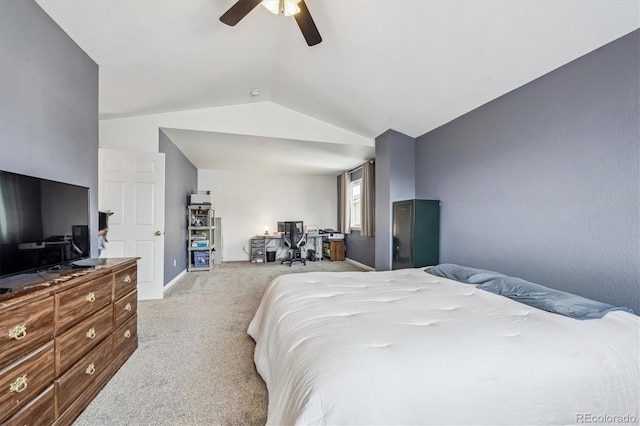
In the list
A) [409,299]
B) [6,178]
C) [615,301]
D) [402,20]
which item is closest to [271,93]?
[402,20]

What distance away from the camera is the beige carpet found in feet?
4.68

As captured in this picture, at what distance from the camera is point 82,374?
1462 millimetres

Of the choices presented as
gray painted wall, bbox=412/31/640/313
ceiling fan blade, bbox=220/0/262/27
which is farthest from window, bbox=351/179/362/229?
ceiling fan blade, bbox=220/0/262/27

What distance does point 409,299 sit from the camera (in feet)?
5.30

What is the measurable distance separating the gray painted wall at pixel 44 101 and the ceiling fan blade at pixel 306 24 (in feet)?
5.51

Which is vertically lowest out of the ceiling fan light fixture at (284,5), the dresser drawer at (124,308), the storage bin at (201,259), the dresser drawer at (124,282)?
the storage bin at (201,259)

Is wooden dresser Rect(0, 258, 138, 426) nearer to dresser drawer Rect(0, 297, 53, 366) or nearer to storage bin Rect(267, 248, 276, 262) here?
dresser drawer Rect(0, 297, 53, 366)

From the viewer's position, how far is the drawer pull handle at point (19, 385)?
1.06 meters

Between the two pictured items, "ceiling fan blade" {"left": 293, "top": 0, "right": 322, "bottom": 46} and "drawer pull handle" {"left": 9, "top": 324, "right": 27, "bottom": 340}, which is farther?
"ceiling fan blade" {"left": 293, "top": 0, "right": 322, "bottom": 46}

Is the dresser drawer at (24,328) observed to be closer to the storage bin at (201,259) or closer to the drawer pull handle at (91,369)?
the drawer pull handle at (91,369)

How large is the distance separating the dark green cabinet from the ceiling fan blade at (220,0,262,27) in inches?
103

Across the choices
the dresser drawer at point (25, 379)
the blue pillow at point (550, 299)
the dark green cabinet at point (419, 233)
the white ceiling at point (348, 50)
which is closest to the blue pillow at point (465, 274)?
the blue pillow at point (550, 299)

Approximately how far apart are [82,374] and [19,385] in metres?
0.43

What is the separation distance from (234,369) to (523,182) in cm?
288
